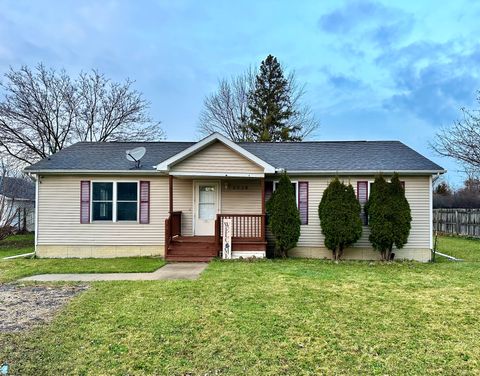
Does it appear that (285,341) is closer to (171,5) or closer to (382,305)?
(382,305)

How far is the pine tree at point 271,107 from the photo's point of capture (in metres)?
29.9

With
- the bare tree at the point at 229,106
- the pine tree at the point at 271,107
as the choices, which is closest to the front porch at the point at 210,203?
the pine tree at the point at 271,107

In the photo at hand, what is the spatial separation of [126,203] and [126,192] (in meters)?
0.38

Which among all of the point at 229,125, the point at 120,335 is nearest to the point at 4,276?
the point at 120,335

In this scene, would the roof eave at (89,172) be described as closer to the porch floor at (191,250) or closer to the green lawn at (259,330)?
the porch floor at (191,250)

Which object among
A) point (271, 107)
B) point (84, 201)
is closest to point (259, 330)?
point (84, 201)

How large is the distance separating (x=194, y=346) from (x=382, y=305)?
3.31 metres

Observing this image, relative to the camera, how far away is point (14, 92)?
67.1ft

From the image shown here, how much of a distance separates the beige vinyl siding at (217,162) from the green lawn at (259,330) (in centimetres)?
432

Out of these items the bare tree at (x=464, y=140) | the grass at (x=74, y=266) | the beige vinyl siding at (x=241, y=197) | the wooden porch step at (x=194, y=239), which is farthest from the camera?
the bare tree at (x=464, y=140)

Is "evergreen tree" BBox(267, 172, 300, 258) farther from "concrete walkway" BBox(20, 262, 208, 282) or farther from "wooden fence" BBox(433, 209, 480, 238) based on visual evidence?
"wooden fence" BBox(433, 209, 480, 238)

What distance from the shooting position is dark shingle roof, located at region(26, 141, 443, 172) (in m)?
11.4

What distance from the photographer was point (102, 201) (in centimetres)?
1168

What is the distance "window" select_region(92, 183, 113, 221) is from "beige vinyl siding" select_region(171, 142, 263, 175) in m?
2.73
